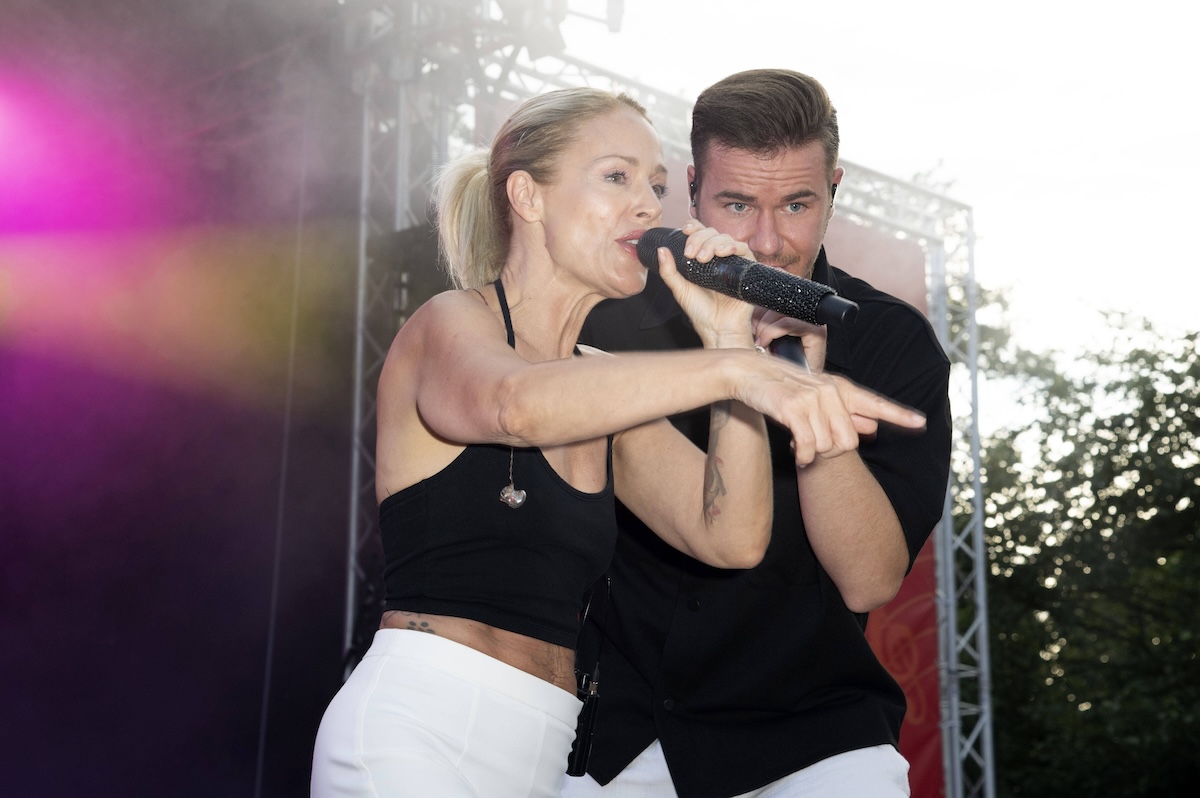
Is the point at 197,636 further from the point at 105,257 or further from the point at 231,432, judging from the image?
the point at 105,257

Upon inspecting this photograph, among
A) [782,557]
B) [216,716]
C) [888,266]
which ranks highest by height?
[888,266]

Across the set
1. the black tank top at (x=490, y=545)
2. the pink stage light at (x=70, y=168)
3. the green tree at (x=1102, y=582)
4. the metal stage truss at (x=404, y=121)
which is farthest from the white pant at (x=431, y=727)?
the green tree at (x=1102, y=582)

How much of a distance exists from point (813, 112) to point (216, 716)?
4229 millimetres

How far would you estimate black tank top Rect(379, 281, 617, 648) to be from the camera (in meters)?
1.52

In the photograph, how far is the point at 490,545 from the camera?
153 cm

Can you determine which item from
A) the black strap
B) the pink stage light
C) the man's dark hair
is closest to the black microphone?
the black strap

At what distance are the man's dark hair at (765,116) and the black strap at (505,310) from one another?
777mm

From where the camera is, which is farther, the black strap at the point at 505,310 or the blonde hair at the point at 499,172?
the blonde hair at the point at 499,172

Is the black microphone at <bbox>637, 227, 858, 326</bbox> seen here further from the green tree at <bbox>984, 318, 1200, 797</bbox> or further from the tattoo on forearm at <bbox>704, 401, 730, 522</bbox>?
the green tree at <bbox>984, 318, 1200, 797</bbox>

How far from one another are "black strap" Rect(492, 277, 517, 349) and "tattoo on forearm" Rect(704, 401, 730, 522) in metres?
0.35

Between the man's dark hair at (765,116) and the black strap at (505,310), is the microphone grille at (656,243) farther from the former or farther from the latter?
the man's dark hair at (765,116)

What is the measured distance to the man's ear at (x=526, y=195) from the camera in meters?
1.86

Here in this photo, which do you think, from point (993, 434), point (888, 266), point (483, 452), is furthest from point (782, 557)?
point (993, 434)

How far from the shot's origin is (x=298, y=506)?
217 inches
